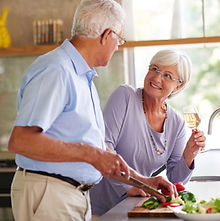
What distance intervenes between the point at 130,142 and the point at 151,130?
126mm

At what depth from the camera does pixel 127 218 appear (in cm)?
177

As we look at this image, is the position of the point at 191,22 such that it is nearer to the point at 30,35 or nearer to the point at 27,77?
the point at 30,35

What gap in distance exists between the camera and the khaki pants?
5.89 ft

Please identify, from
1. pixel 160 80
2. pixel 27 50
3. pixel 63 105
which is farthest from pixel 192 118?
pixel 27 50

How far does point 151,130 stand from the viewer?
2.42 meters

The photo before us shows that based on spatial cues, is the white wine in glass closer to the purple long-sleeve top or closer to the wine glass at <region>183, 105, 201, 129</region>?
the wine glass at <region>183, 105, 201, 129</region>

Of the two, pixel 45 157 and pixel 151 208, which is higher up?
pixel 45 157

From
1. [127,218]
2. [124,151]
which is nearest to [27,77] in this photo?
[127,218]

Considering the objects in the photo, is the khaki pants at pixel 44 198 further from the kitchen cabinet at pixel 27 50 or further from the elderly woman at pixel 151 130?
the kitchen cabinet at pixel 27 50

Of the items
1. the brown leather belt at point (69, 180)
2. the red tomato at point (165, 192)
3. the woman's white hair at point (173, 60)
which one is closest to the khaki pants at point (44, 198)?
the brown leather belt at point (69, 180)

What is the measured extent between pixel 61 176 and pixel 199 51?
113 inches

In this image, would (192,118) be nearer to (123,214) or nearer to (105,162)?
(123,214)

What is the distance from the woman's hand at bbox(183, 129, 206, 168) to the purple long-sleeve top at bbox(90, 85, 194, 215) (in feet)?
0.11

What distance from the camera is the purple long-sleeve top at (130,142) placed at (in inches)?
93.3
